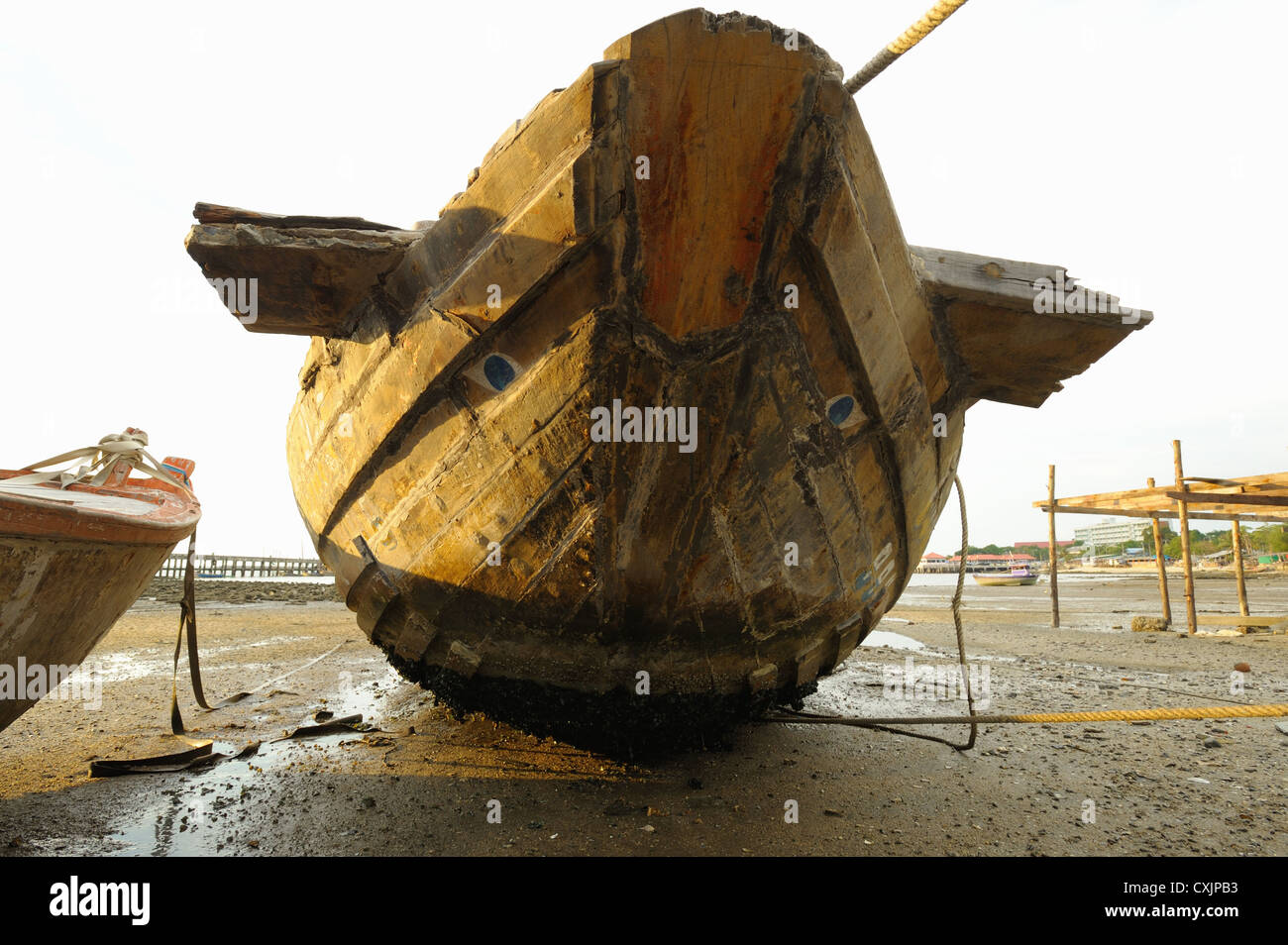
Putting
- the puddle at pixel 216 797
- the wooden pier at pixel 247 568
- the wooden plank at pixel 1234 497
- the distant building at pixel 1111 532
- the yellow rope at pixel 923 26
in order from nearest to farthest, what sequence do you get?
the yellow rope at pixel 923 26 → the puddle at pixel 216 797 → the wooden plank at pixel 1234 497 → the wooden pier at pixel 247 568 → the distant building at pixel 1111 532

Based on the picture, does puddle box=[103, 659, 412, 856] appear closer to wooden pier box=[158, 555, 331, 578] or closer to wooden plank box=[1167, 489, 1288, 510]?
wooden plank box=[1167, 489, 1288, 510]

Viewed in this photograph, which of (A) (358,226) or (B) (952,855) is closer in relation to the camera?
(B) (952,855)

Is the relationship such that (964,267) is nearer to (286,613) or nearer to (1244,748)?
(1244,748)

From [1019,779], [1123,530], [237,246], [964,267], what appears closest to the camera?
[237,246]

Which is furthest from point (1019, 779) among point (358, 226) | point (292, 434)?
point (292, 434)

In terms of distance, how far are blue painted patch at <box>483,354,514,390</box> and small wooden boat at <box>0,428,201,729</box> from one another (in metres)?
1.53

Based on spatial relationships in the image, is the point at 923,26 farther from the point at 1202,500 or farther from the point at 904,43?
the point at 1202,500

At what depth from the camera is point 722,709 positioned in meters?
3.09

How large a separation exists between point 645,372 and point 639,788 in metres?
1.96

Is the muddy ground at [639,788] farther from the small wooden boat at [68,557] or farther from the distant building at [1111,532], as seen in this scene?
the distant building at [1111,532]

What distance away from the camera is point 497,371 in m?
2.50

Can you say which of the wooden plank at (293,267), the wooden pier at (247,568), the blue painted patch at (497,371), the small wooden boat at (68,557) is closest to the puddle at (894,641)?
the blue painted patch at (497,371)

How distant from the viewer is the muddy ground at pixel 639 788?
2410mm

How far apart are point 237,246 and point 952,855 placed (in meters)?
3.38
